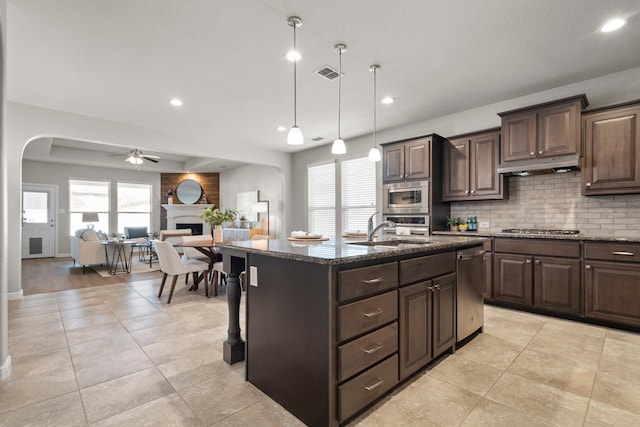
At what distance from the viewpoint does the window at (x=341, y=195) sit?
587cm

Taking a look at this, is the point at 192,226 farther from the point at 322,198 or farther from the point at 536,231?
the point at 536,231

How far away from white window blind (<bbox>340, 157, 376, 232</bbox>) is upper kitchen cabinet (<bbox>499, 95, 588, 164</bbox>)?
238cm

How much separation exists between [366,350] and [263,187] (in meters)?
7.78

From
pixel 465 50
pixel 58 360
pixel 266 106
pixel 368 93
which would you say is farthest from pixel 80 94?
pixel 465 50

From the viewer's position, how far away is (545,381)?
83.0 inches

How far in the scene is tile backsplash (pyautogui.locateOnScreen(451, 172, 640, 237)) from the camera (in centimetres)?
334

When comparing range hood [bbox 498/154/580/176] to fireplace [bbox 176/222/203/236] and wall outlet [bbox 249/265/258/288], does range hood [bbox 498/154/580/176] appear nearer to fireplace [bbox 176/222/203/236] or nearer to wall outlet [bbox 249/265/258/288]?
wall outlet [bbox 249/265/258/288]

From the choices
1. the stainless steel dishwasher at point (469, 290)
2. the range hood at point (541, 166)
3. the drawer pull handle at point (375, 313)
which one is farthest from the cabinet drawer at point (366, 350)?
the range hood at point (541, 166)

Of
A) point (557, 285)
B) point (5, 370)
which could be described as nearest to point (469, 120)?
point (557, 285)

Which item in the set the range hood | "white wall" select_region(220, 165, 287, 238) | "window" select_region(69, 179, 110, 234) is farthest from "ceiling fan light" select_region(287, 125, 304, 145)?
"window" select_region(69, 179, 110, 234)

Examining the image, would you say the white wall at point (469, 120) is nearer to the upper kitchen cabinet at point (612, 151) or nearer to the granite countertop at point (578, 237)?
the upper kitchen cabinet at point (612, 151)

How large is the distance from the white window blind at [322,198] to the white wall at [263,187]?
0.77 meters

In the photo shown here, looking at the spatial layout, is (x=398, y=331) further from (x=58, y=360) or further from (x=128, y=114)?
(x=128, y=114)

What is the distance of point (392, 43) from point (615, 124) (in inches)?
96.4
